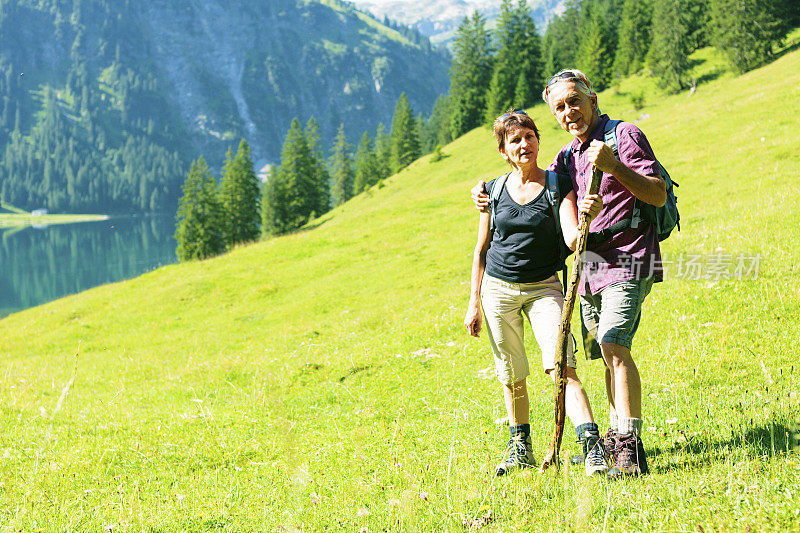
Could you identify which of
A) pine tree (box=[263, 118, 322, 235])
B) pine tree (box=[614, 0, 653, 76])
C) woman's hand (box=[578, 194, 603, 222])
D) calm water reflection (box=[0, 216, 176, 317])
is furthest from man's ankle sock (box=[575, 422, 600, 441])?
calm water reflection (box=[0, 216, 176, 317])

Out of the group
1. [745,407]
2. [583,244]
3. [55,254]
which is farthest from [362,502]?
[55,254]

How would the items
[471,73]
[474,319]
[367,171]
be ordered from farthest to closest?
[367,171]
[471,73]
[474,319]

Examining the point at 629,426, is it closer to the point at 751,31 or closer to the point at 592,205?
the point at 592,205

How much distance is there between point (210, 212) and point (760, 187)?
65.0 meters

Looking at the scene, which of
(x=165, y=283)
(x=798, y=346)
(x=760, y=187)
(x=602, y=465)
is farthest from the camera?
(x=165, y=283)

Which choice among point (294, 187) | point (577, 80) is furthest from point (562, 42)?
point (577, 80)

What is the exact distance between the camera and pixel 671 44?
60219 mm

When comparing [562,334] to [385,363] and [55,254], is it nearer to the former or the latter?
[385,363]

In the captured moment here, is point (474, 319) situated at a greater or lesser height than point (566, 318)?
lesser

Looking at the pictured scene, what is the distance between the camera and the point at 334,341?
1423cm

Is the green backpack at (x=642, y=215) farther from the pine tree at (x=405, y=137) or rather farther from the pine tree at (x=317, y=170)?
the pine tree at (x=405, y=137)

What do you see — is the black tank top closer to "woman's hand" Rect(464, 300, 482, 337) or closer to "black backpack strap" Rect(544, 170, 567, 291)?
"black backpack strap" Rect(544, 170, 567, 291)

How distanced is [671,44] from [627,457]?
224ft

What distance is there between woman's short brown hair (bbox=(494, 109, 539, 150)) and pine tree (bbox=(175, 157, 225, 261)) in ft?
229
